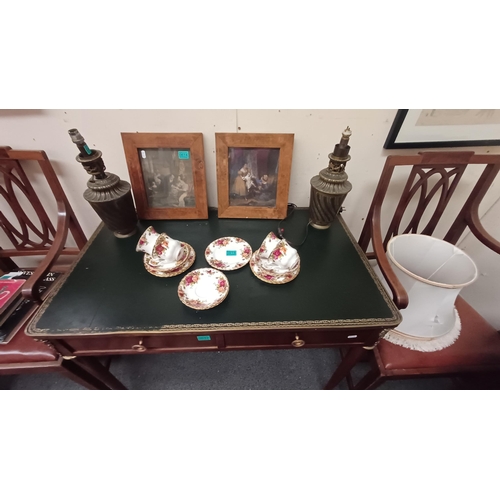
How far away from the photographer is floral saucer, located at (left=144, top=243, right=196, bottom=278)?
88cm

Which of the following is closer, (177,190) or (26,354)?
(26,354)

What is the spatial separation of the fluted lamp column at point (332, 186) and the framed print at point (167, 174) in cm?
46

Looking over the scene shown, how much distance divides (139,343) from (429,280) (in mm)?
1005

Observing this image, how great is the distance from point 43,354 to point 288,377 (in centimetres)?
112

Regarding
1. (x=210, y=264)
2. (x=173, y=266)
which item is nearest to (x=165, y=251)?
(x=173, y=266)

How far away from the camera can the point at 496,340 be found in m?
0.98

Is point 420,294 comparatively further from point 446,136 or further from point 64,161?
point 64,161

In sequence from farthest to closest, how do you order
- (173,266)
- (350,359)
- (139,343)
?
1. (350,359)
2. (173,266)
3. (139,343)

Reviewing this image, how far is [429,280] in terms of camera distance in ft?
2.86

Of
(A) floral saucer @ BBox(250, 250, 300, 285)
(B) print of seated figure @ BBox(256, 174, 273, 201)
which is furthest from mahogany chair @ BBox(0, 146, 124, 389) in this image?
(B) print of seated figure @ BBox(256, 174, 273, 201)

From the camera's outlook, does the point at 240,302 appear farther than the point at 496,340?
No

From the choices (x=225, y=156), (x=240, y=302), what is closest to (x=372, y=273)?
(x=240, y=302)

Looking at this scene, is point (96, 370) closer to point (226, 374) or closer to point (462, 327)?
point (226, 374)

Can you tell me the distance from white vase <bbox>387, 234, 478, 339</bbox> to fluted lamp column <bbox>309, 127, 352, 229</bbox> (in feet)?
0.90
